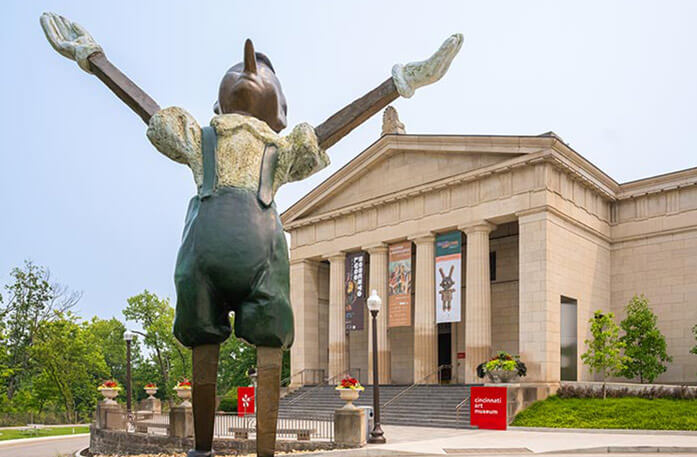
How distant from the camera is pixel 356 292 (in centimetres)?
3706

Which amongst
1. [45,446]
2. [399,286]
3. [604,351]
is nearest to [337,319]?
[399,286]

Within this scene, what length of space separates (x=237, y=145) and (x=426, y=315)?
2971 centimetres

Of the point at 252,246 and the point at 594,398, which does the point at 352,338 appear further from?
the point at 252,246

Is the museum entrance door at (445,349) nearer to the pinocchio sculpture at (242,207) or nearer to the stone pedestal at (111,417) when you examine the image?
the stone pedestal at (111,417)

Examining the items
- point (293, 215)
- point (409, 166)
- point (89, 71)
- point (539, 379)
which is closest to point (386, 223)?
point (409, 166)

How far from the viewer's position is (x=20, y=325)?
4400 centimetres

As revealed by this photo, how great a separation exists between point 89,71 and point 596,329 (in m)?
25.0

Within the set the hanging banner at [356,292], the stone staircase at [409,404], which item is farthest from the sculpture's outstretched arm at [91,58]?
the hanging banner at [356,292]

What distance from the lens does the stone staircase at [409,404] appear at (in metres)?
26.6

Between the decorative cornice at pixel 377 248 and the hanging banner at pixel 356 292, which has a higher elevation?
the decorative cornice at pixel 377 248

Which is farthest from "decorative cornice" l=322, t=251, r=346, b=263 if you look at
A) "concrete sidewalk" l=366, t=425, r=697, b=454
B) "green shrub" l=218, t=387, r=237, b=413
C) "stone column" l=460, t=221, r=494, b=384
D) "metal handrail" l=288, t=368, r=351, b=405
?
"concrete sidewalk" l=366, t=425, r=697, b=454

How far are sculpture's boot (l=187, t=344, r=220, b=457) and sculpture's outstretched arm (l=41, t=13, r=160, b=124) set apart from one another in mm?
1656

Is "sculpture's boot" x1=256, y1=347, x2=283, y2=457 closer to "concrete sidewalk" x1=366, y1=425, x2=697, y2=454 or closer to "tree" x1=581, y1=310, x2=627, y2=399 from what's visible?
"concrete sidewalk" x1=366, y1=425, x2=697, y2=454

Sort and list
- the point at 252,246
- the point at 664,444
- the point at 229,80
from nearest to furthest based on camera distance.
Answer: the point at 252,246 < the point at 229,80 < the point at 664,444
